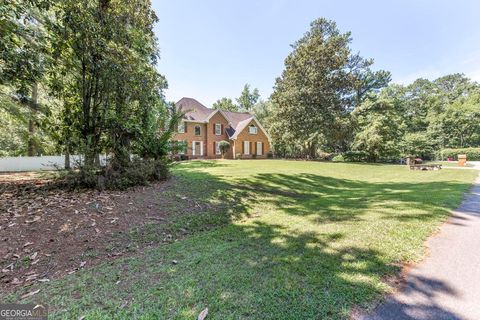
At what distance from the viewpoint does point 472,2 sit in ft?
29.1

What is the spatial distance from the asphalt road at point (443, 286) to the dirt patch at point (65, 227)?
3.65 m

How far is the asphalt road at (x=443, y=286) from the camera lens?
2096 mm

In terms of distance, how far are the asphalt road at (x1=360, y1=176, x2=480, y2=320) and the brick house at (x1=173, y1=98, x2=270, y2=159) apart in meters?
24.1

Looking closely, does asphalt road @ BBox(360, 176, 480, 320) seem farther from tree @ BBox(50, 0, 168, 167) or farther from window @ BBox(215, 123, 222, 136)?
window @ BBox(215, 123, 222, 136)

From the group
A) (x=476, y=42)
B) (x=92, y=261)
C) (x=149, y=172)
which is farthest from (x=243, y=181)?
(x=476, y=42)

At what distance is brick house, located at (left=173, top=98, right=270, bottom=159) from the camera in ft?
86.6

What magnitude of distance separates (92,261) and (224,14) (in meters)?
12.6

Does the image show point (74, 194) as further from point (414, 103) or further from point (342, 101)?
point (414, 103)

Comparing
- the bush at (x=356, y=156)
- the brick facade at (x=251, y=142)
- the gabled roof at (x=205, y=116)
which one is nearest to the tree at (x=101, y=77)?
the gabled roof at (x=205, y=116)

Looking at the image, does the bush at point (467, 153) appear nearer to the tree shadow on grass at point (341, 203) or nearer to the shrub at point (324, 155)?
the shrub at point (324, 155)

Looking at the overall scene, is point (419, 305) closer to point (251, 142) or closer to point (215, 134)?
point (215, 134)

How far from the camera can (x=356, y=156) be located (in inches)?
1056

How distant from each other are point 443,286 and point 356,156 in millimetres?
27105

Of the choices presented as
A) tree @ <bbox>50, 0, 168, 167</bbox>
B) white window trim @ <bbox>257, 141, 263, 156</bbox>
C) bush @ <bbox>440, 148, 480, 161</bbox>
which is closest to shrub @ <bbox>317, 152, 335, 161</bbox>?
white window trim @ <bbox>257, 141, 263, 156</bbox>
